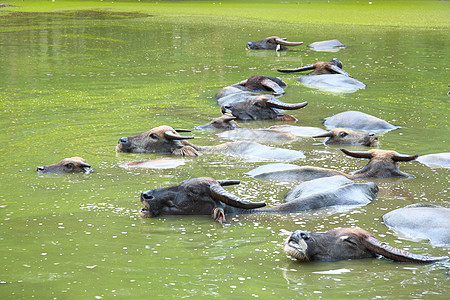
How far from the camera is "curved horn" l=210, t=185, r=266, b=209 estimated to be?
618 cm

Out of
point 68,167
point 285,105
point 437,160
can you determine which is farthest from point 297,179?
point 285,105

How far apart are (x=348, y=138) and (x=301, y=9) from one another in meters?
30.0

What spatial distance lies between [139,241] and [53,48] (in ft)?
55.5

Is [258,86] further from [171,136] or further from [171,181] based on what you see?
[171,181]

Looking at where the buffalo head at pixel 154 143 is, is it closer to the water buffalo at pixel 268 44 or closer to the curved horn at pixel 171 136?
the curved horn at pixel 171 136

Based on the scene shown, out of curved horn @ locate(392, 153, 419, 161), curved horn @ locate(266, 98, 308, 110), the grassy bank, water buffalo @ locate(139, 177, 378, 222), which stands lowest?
the grassy bank

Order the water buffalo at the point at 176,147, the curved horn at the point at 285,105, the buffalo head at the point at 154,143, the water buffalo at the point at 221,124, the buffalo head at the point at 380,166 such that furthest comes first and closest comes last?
A: the curved horn at the point at 285,105 → the water buffalo at the point at 221,124 → the buffalo head at the point at 154,143 → the water buffalo at the point at 176,147 → the buffalo head at the point at 380,166

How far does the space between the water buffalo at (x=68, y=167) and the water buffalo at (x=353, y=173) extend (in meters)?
2.03

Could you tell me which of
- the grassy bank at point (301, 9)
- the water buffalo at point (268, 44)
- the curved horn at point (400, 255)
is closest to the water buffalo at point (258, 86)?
the water buffalo at point (268, 44)

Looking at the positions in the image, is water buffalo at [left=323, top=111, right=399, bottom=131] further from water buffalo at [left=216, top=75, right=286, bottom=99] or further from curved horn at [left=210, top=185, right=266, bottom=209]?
curved horn at [left=210, top=185, right=266, bottom=209]

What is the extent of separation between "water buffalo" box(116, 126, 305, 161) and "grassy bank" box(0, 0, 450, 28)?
2280 centimetres

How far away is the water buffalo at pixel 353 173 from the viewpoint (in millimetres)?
7865

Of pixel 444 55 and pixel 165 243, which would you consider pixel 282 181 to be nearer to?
pixel 165 243

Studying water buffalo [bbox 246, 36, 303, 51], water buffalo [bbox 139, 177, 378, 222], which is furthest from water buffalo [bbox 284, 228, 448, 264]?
water buffalo [bbox 246, 36, 303, 51]
